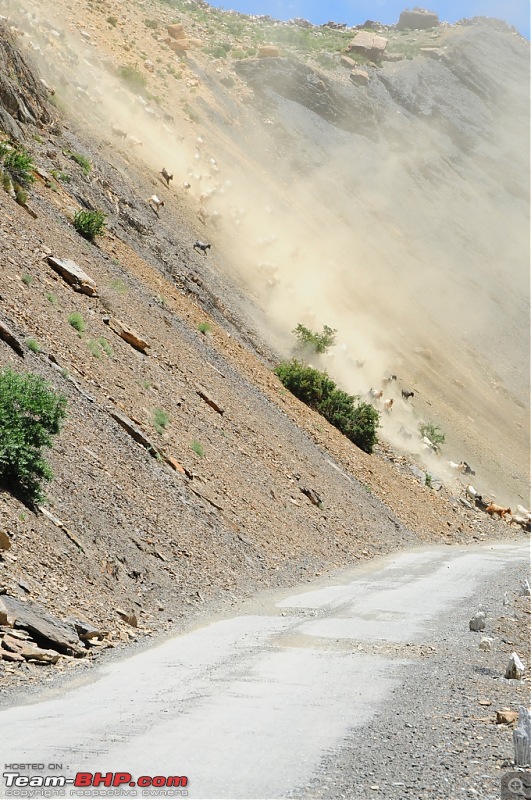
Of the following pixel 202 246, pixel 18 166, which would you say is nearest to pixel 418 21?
pixel 202 246

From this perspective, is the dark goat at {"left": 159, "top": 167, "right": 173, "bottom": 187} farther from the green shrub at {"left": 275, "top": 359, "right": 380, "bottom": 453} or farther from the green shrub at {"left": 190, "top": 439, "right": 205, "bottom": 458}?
the green shrub at {"left": 190, "top": 439, "right": 205, "bottom": 458}

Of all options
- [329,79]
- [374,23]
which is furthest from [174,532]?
[374,23]

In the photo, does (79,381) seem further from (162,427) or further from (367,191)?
(367,191)

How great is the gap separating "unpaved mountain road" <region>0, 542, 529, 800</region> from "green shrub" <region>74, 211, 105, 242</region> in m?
15.4

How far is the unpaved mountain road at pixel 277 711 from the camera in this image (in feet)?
20.8

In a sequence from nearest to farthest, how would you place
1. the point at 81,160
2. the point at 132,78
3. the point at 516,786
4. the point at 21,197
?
the point at 516,786
the point at 21,197
the point at 81,160
the point at 132,78

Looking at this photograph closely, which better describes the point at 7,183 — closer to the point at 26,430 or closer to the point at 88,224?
the point at 88,224

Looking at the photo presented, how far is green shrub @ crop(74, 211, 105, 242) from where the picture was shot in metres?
26.9

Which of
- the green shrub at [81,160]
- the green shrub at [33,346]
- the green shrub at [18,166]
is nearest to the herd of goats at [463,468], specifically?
the green shrub at [81,160]

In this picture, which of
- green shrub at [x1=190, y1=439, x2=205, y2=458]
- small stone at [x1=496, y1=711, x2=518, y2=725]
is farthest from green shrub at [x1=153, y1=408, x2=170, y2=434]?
small stone at [x1=496, y1=711, x2=518, y2=725]

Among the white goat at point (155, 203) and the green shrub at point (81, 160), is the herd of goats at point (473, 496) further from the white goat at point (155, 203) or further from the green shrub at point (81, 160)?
the green shrub at point (81, 160)

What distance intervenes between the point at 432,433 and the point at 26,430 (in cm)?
2862

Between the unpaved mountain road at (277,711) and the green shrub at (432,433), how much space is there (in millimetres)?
24900

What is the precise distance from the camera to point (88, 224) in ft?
88.7
